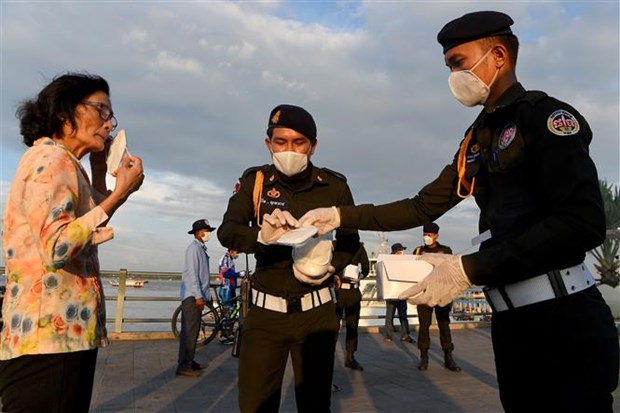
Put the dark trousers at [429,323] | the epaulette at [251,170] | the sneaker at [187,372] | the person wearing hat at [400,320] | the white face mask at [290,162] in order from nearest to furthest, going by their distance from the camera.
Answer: the white face mask at [290,162] → the epaulette at [251,170] → the sneaker at [187,372] → the dark trousers at [429,323] → the person wearing hat at [400,320]

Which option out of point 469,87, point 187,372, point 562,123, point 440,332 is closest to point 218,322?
point 187,372

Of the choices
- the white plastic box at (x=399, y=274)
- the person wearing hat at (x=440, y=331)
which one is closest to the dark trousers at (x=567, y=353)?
the white plastic box at (x=399, y=274)

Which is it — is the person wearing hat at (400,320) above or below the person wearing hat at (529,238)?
below

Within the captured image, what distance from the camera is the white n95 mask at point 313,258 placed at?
107 inches

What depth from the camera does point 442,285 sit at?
177cm

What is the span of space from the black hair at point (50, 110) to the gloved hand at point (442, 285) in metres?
1.63

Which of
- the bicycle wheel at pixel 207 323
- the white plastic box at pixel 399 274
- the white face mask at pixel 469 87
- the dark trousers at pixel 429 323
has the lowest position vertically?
the bicycle wheel at pixel 207 323

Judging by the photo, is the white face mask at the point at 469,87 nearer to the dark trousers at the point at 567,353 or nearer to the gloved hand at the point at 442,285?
the gloved hand at the point at 442,285

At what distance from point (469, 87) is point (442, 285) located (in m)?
0.85

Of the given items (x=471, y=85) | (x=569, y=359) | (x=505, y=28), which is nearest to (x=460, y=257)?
(x=569, y=359)

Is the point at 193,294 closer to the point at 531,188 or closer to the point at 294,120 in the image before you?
the point at 294,120

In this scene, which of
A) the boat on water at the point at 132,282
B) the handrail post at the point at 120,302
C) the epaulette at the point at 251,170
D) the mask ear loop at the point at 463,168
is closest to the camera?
the mask ear loop at the point at 463,168

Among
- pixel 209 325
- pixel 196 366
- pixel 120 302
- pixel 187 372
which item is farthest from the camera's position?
pixel 209 325

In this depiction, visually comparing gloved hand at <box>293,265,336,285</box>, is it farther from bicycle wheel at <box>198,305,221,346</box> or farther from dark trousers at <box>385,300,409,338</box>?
dark trousers at <box>385,300,409,338</box>
